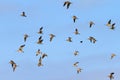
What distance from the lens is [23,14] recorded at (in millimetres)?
103625

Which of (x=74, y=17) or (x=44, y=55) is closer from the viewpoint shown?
(x=74, y=17)

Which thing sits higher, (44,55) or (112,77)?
(44,55)

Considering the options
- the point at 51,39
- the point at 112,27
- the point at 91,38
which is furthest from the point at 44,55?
the point at 112,27

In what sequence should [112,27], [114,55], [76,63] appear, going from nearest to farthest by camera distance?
[112,27]
[114,55]
[76,63]

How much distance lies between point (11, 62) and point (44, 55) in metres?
9.54

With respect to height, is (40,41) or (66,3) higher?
(66,3)

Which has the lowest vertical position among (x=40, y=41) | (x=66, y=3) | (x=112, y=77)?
(x=112, y=77)

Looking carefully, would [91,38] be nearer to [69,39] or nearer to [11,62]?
[69,39]

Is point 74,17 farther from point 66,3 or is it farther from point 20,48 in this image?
point 20,48

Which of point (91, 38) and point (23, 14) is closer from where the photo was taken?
point (23, 14)

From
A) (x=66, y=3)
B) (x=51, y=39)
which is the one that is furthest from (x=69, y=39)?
(x=66, y=3)

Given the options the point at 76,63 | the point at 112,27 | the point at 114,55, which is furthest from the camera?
the point at 76,63

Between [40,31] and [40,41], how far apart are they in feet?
9.15

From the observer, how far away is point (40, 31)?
355ft
